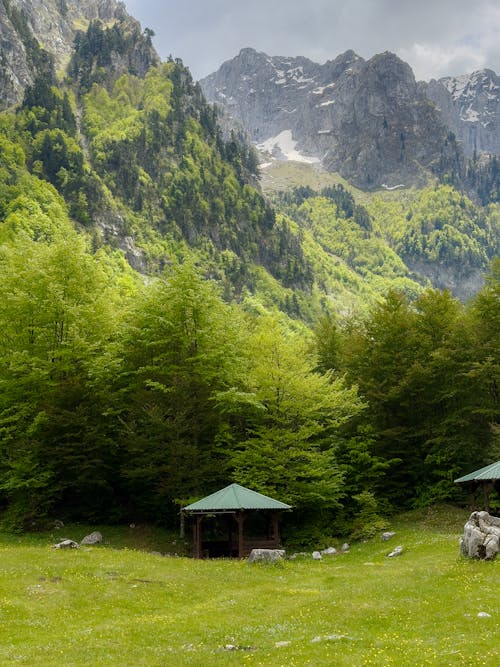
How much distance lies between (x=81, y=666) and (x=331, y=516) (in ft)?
109

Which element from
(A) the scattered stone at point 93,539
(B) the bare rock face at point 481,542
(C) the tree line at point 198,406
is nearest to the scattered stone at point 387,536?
(C) the tree line at point 198,406

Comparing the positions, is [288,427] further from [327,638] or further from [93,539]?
[327,638]

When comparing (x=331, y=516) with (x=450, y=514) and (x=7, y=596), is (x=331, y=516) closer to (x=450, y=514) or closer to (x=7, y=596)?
(x=450, y=514)

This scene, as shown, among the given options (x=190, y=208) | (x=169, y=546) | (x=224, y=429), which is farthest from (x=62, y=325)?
(x=190, y=208)

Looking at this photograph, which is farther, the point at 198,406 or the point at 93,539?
the point at 198,406

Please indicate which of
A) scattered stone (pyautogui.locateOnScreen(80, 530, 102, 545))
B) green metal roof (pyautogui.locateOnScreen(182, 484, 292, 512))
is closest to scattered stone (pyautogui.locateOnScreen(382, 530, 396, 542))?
green metal roof (pyautogui.locateOnScreen(182, 484, 292, 512))

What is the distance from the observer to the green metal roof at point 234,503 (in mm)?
34875

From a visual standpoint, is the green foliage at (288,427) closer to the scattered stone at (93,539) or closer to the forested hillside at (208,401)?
the forested hillside at (208,401)

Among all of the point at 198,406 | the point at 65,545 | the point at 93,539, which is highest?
the point at 198,406

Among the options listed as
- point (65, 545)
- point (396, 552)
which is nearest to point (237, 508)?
point (396, 552)

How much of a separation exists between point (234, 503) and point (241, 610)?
14063mm

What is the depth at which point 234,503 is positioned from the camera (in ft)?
115

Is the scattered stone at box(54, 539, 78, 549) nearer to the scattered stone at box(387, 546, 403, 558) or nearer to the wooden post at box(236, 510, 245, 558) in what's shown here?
the wooden post at box(236, 510, 245, 558)

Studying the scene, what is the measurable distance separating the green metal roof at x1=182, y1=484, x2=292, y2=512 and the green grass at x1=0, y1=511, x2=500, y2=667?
3549 millimetres
